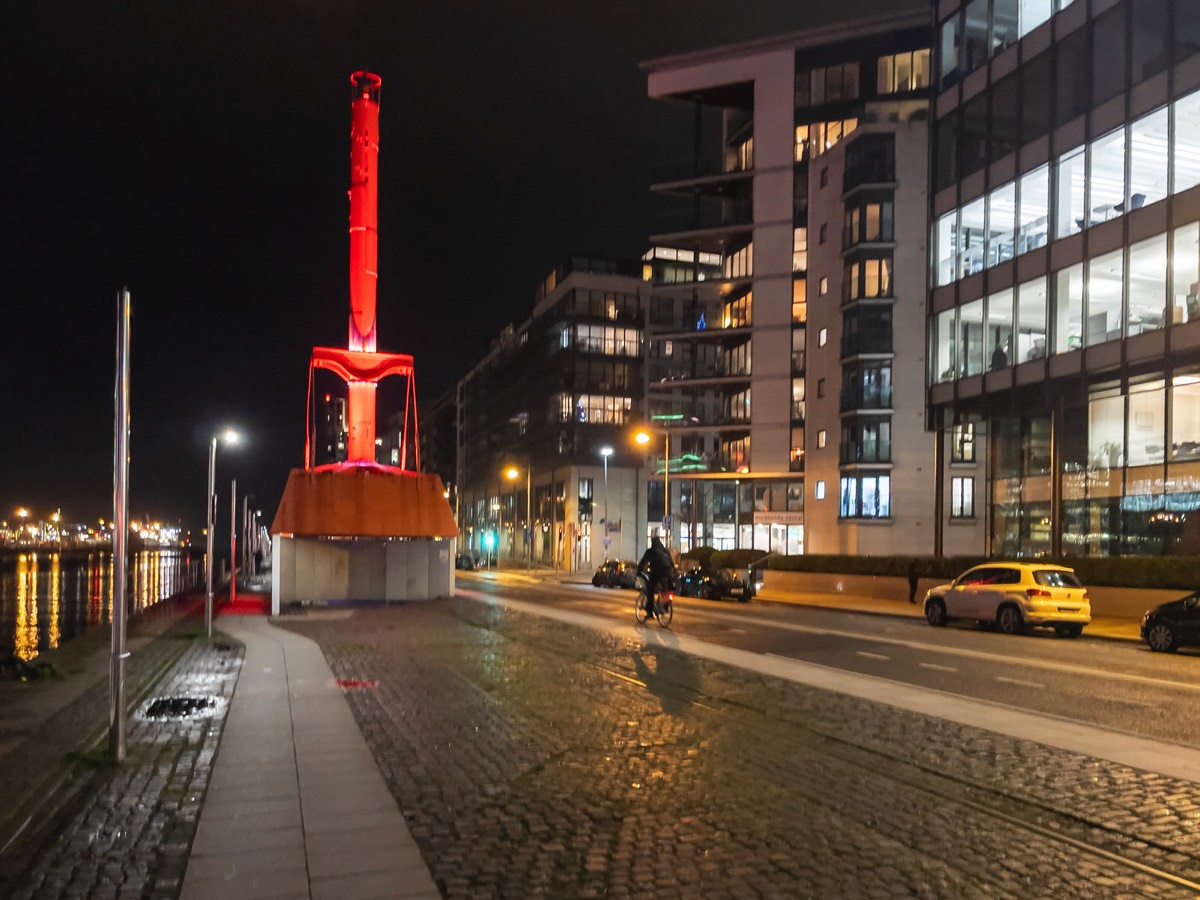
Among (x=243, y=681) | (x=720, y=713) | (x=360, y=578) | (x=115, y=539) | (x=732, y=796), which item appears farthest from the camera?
(x=360, y=578)

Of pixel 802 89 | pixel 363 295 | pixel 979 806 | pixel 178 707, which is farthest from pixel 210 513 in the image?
pixel 802 89

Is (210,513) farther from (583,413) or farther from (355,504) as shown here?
(583,413)

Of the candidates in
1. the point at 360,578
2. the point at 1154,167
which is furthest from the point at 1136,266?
the point at 360,578

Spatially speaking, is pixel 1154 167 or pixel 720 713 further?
pixel 1154 167

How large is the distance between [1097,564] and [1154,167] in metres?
11.2

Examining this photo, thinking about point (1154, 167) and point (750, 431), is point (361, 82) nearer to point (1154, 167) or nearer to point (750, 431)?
point (1154, 167)

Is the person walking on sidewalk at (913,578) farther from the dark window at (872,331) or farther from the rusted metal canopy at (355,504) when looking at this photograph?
the dark window at (872,331)

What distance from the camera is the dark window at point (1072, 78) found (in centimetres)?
3250

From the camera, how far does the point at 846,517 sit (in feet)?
183

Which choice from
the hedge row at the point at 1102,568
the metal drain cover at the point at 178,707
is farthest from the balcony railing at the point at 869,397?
the metal drain cover at the point at 178,707

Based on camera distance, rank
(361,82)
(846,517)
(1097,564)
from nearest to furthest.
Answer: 1. (1097,564)
2. (361,82)
3. (846,517)

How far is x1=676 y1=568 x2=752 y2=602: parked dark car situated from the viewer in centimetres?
3816

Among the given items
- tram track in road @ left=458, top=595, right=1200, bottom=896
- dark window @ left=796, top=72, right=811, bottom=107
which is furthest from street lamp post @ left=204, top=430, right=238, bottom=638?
dark window @ left=796, top=72, right=811, bottom=107

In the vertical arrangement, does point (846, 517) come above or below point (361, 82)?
below
